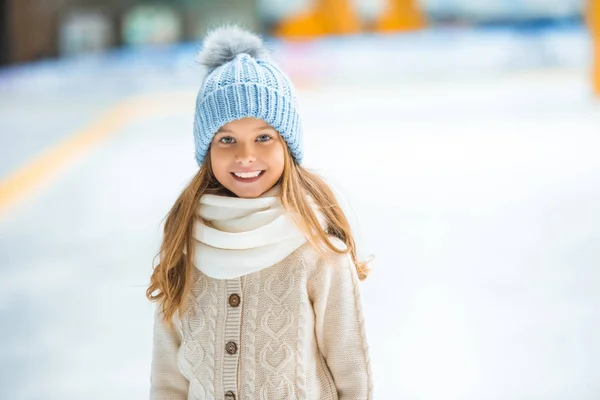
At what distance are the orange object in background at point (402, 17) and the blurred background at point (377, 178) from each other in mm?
73

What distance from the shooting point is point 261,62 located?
4.23 ft

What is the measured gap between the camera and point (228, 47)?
131 cm

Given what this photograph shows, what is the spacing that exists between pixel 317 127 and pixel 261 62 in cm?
694

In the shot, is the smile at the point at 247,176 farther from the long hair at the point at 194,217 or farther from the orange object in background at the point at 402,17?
the orange object in background at the point at 402,17

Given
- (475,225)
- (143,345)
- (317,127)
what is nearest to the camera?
(143,345)

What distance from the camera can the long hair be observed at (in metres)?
1.25

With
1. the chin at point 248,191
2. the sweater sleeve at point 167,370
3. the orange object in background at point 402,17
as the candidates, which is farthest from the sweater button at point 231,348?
the orange object in background at point 402,17

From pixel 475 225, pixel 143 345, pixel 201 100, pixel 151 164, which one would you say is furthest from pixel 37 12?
pixel 201 100

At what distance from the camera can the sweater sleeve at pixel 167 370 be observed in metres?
1.33

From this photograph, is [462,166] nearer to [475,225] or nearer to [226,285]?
[475,225]

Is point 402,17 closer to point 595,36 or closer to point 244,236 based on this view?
point 595,36

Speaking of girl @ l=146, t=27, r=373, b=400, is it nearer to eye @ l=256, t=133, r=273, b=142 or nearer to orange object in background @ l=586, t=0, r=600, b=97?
eye @ l=256, t=133, r=273, b=142

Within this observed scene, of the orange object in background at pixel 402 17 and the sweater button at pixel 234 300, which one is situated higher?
the orange object in background at pixel 402 17

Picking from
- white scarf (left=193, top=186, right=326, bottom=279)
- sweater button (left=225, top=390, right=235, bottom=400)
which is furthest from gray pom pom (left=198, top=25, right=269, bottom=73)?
sweater button (left=225, top=390, right=235, bottom=400)
